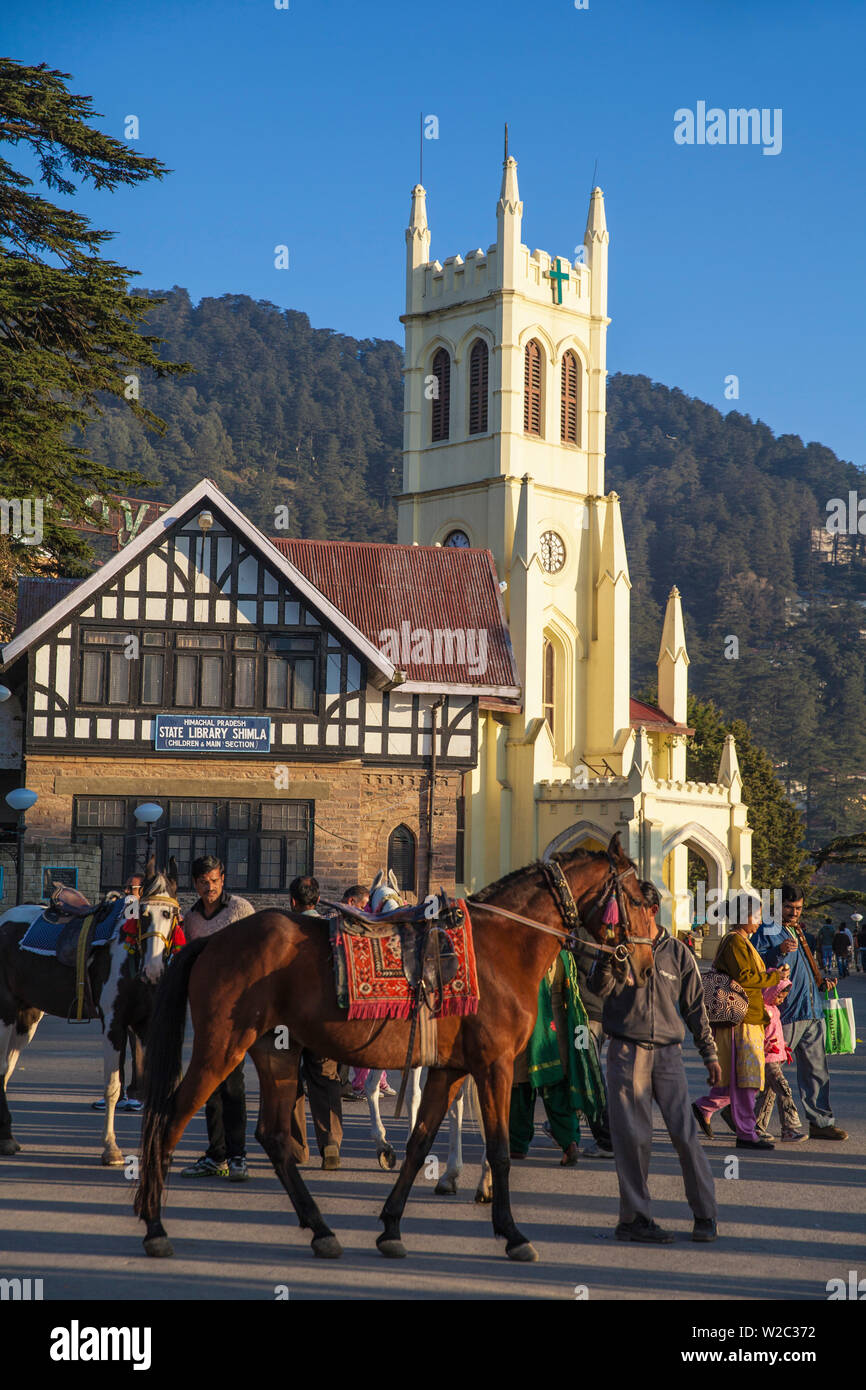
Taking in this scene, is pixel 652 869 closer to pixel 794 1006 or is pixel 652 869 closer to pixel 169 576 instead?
pixel 169 576

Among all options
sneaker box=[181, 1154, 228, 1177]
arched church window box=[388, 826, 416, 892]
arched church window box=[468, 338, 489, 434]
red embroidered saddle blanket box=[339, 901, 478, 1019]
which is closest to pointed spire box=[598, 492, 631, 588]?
arched church window box=[468, 338, 489, 434]

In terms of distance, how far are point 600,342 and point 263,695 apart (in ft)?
97.8

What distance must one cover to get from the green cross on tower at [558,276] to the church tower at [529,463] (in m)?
0.05

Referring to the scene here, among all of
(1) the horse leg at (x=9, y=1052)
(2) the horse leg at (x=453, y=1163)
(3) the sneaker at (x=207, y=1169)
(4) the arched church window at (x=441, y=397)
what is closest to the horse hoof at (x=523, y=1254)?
(2) the horse leg at (x=453, y=1163)

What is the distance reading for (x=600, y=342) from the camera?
57969mm

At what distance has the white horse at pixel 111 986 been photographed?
10.4 metres

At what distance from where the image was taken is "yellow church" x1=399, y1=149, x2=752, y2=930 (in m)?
47.4

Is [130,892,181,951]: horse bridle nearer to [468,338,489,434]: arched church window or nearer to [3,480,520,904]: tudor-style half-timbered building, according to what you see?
[3,480,520,904]: tudor-style half-timbered building

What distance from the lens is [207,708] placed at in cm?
3312

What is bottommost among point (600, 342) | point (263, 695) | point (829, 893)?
point (829, 893)

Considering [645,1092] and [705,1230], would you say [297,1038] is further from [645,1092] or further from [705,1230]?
[705,1230]

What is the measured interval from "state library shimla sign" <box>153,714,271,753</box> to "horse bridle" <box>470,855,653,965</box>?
24.7m

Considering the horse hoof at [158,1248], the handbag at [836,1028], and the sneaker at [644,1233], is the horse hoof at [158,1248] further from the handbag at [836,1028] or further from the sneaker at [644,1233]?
the handbag at [836,1028]
